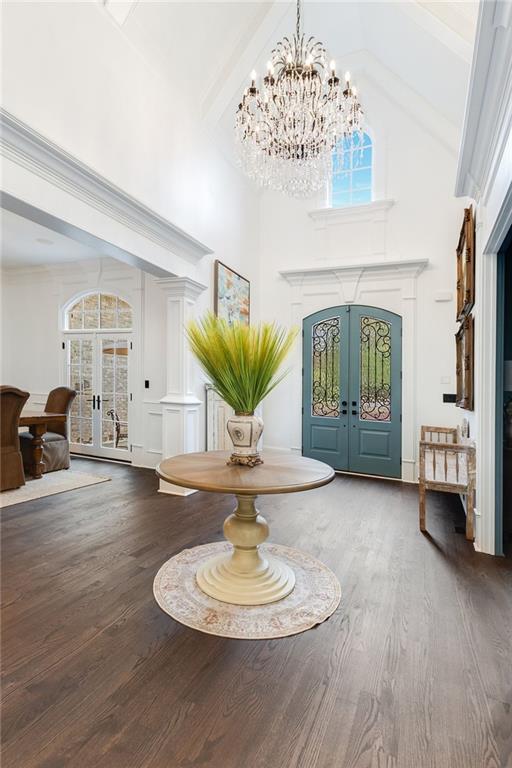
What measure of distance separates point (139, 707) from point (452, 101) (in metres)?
5.92

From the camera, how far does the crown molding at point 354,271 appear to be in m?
5.16

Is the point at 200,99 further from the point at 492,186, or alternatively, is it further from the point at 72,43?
the point at 492,186

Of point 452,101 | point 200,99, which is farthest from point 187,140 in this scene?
point 452,101

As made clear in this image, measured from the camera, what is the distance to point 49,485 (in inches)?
181

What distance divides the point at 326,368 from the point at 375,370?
69 centimetres

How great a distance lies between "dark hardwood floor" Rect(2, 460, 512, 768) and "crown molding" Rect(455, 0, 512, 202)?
2658 millimetres

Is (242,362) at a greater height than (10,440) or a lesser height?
greater

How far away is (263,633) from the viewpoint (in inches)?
77.7

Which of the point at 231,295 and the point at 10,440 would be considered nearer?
the point at 10,440

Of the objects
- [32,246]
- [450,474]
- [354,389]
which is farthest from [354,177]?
[32,246]

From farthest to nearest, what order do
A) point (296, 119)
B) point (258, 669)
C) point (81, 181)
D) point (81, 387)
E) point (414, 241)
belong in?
point (81, 387) → point (414, 241) → point (296, 119) → point (81, 181) → point (258, 669)

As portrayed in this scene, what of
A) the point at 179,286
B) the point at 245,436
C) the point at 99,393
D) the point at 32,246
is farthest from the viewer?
the point at 99,393

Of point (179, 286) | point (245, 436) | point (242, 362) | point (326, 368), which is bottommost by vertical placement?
point (245, 436)

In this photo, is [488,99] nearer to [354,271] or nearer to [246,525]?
[246,525]
